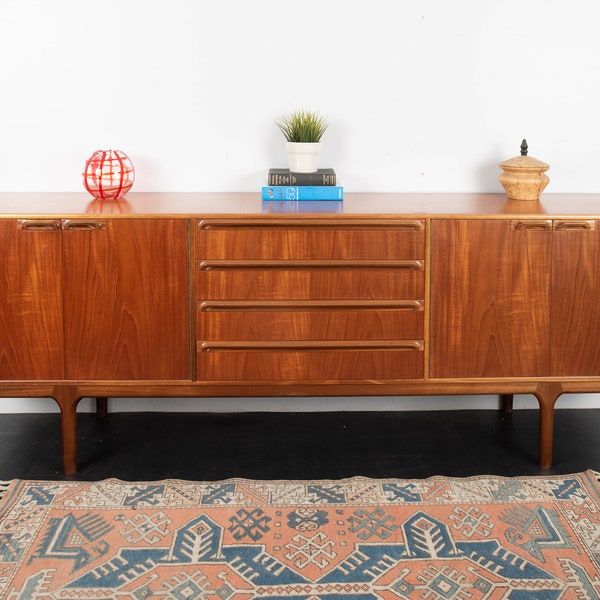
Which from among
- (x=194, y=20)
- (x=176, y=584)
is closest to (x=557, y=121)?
(x=194, y=20)

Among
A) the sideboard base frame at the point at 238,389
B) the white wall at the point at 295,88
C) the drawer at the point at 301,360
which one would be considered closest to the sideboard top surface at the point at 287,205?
the white wall at the point at 295,88

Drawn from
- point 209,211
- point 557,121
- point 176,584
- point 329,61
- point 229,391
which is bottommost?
point 176,584

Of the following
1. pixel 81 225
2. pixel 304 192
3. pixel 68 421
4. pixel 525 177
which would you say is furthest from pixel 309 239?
pixel 68 421

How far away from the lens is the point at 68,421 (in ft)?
9.48

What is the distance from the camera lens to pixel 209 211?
2.78 m

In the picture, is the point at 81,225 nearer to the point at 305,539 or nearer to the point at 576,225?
the point at 305,539

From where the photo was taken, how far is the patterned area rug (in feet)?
7.36

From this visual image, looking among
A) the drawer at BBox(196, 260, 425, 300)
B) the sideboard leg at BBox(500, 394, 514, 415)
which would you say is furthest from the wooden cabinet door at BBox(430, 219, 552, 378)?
the sideboard leg at BBox(500, 394, 514, 415)

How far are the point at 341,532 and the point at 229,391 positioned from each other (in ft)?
2.05

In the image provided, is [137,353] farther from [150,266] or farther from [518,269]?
[518,269]

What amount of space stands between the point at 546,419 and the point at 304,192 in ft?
3.67

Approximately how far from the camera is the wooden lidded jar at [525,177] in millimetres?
3045

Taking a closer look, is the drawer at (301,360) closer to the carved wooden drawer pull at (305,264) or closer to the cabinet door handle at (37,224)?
the carved wooden drawer pull at (305,264)

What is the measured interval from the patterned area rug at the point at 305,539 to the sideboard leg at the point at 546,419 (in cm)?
12
